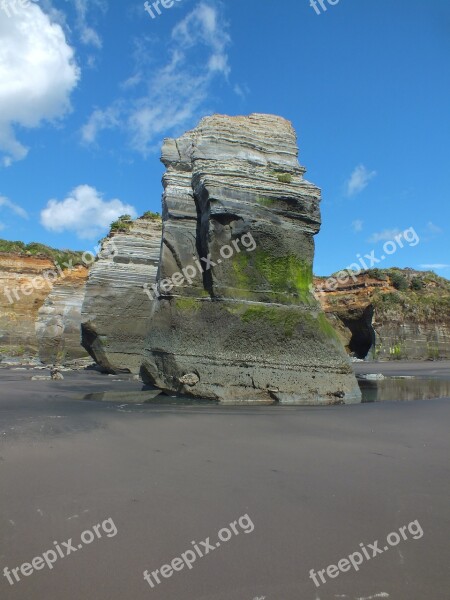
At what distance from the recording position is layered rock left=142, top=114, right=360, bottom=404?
22.7 feet

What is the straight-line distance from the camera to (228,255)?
7754 millimetres

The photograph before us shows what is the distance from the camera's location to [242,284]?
7625 millimetres

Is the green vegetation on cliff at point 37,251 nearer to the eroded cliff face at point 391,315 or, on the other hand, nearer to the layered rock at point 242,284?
the eroded cliff face at point 391,315

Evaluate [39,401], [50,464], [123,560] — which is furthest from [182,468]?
[39,401]

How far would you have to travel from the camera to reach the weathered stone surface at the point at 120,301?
Result: 14.6 meters

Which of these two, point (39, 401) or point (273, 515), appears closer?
point (273, 515)

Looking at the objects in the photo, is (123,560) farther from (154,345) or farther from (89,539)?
(154,345)

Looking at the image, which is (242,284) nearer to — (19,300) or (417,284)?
(19,300)

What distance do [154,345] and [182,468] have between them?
15.9 feet

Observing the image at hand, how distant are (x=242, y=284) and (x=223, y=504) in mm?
5406

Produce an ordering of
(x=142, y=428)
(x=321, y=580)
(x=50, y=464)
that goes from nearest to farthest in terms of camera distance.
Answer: (x=321, y=580), (x=50, y=464), (x=142, y=428)

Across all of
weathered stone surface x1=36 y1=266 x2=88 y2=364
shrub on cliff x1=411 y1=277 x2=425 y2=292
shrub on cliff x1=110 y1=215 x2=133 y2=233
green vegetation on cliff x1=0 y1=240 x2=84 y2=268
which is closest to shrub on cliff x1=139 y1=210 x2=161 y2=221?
shrub on cliff x1=110 y1=215 x2=133 y2=233

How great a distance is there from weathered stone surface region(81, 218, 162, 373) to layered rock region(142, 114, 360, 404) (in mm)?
6567

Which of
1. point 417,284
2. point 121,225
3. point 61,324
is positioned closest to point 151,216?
point 121,225
